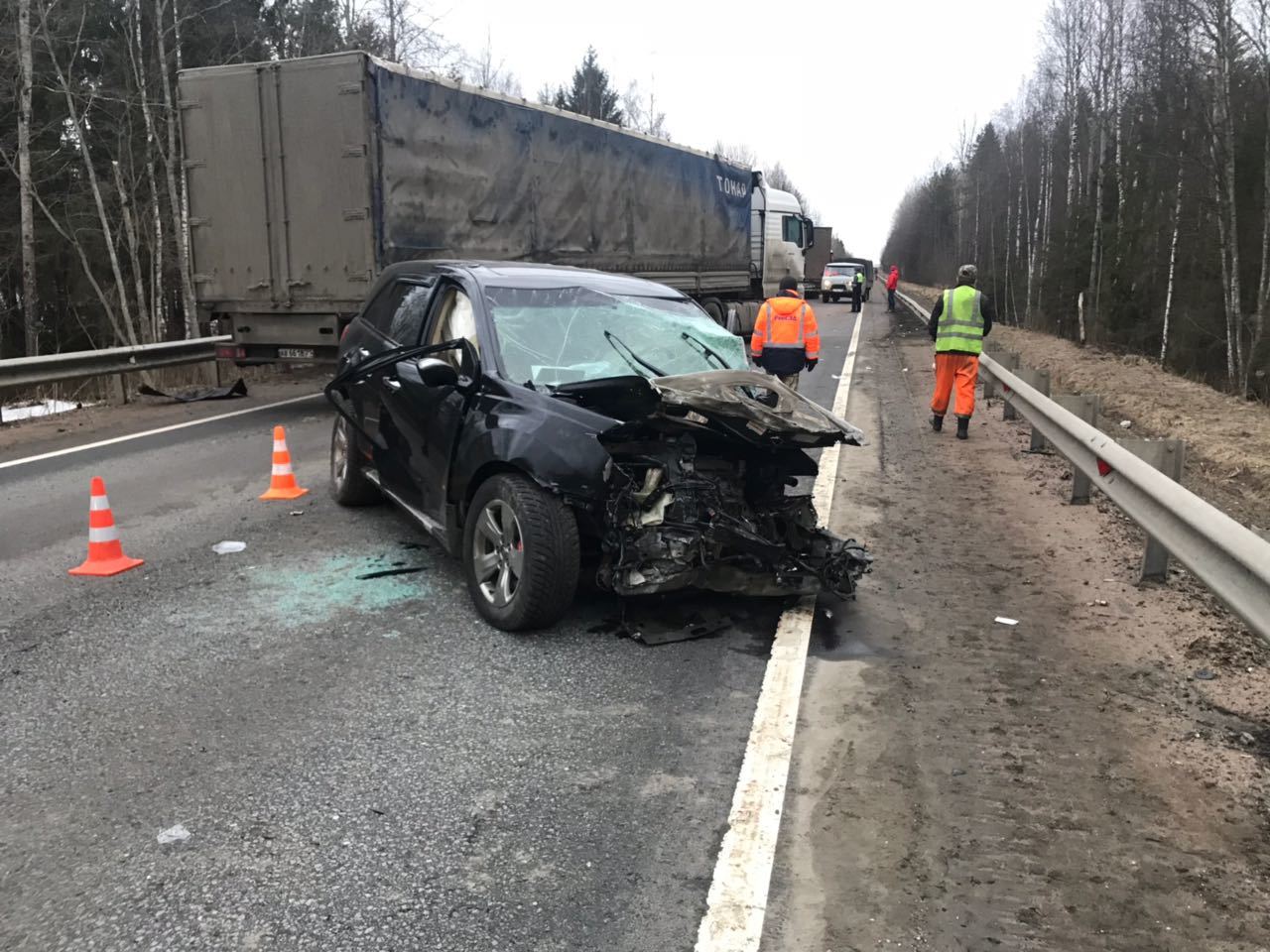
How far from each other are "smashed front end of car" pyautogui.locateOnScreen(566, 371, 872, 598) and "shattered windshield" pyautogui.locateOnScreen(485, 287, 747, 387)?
0.48m

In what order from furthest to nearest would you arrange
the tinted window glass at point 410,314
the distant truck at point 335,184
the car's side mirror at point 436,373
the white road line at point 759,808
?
the distant truck at point 335,184
the tinted window glass at point 410,314
the car's side mirror at point 436,373
the white road line at point 759,808

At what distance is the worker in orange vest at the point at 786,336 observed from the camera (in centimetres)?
1005

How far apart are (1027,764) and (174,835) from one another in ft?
9.35

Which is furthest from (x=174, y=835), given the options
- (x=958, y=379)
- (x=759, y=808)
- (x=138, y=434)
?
(x=958, y=379)

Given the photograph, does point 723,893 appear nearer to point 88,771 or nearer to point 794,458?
point 88,771

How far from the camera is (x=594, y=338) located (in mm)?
5508

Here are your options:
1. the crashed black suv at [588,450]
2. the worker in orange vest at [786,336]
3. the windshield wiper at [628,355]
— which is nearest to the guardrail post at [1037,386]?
the worker in orange vest at [786,336]

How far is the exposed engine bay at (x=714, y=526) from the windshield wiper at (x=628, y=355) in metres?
0.74

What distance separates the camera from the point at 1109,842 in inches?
117

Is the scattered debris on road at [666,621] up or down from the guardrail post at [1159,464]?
down

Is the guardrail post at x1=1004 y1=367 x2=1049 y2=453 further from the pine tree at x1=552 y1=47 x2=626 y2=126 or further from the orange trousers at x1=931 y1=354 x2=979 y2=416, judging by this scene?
the pine tree at x1=552 y1=47 x2=626 y2=126

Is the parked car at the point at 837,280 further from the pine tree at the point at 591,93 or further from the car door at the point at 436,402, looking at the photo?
the car door at the point at 436,402

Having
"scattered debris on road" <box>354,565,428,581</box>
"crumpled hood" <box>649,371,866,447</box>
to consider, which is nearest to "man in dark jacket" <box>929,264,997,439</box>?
"crumpled hood" <box>649,371,866,447</box>

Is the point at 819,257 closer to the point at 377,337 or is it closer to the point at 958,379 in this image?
the point at 958,379
